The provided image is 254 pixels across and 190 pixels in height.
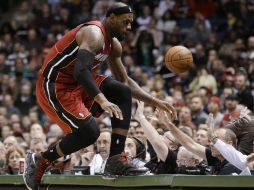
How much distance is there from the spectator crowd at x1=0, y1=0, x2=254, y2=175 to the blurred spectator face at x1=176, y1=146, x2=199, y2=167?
0.04ft

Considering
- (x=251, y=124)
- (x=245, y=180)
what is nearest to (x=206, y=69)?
(x=251, y=124)

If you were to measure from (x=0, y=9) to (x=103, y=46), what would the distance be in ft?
57.8

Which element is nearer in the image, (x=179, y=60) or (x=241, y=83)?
(x=179, y=60)

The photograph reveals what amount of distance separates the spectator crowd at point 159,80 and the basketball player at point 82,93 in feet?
3.48

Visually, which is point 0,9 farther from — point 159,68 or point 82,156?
point 82,156

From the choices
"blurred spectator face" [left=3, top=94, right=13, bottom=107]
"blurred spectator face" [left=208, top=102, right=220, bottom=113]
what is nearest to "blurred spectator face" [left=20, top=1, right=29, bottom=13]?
"blurred spectator face" [left=3, top=94, right=13, bottom=107]

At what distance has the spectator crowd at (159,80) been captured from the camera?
991cm

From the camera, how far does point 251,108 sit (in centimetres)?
1176

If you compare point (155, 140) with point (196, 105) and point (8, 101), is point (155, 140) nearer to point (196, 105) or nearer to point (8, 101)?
point (196, 105)

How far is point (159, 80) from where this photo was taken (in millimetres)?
17406

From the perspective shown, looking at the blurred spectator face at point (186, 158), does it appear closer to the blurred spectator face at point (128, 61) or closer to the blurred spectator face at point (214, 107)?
the blurred spectator face at point (214, 107)

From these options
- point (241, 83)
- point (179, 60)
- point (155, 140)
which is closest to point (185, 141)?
point (155, 140)

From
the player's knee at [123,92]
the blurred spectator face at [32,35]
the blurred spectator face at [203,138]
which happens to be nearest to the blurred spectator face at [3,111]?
A: the blurred spectator face at [32,35]

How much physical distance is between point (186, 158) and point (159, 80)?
7.38 metres
